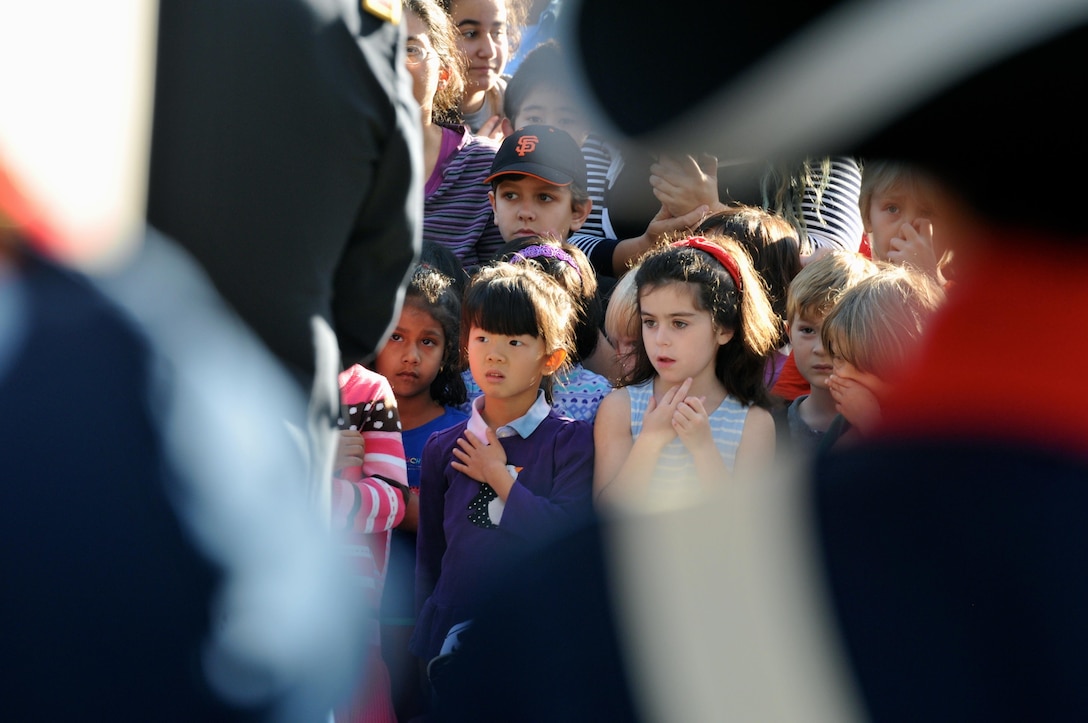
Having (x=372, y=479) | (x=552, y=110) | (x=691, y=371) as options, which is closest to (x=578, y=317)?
(x=691, y=371)

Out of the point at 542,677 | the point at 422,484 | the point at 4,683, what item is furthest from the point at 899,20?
the point at 422,484

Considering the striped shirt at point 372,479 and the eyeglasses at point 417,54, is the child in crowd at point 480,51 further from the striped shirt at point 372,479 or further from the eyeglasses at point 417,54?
the striped shirt at point 372,479

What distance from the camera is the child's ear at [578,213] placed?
392cm

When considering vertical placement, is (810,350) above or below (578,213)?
above

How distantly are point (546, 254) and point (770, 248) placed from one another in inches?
25.0

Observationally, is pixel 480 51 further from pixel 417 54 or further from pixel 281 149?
pixel 281 149

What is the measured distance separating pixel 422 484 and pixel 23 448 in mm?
1781

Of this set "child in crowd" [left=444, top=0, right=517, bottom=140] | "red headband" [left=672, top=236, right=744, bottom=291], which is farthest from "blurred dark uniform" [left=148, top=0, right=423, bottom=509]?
"child in crowd" [left=444, top=0, right=517, bottom=140]

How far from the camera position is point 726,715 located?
43 centimetres

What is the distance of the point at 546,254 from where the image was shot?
130 inches

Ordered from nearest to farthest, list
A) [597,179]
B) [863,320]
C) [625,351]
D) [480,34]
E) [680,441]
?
[863,320] → [680,441] → [625,351] → [597,179] → [480,34]

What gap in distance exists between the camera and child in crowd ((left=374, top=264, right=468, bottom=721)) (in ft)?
10.2

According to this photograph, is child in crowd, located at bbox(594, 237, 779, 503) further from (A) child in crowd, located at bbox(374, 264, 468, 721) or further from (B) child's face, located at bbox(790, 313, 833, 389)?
(A) child in crowd, located at bbox(374, 264, 468, 721)

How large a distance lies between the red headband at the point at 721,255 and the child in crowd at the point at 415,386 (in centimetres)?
76
